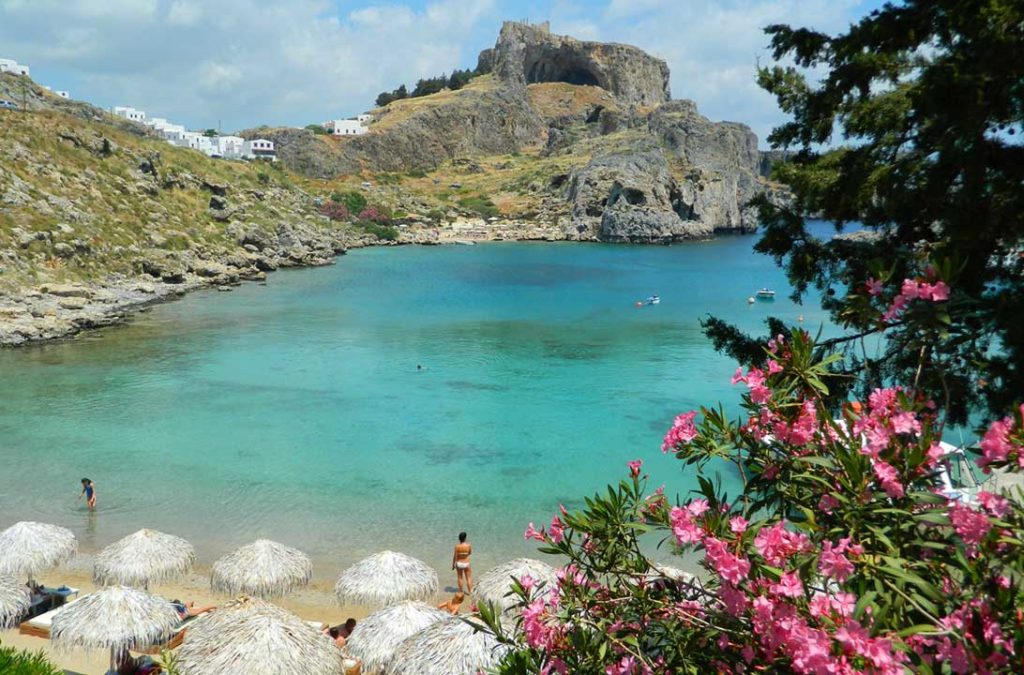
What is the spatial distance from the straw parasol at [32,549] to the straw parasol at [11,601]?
4.07 feet

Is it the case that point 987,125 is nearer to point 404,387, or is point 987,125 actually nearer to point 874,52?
point 874,52

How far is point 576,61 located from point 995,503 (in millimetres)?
190214

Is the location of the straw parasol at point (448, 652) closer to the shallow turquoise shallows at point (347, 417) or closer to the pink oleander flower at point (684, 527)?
the shallow turquoise shallows at point (347, 417)

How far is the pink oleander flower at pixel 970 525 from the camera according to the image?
11.0ft

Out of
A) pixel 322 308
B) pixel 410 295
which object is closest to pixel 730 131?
pixel 410 295

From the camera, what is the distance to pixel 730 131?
135750 millimetres

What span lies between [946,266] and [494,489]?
607 inches

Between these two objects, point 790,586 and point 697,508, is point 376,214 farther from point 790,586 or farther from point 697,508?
point 790,586

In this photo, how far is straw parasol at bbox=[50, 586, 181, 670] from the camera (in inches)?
404

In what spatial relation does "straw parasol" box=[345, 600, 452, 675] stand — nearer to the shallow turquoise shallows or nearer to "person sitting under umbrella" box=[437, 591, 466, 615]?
"person sitting under umbrella" box=[437, 591, 466, 615]

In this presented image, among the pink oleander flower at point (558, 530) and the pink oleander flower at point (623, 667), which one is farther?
Answer: the pink oleander flower at point (558, 530)

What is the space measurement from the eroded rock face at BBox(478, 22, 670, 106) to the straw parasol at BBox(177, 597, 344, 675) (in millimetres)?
175747

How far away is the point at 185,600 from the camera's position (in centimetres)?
1339

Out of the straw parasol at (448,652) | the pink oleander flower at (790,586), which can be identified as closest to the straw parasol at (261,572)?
the straw parasol at (448,652)
